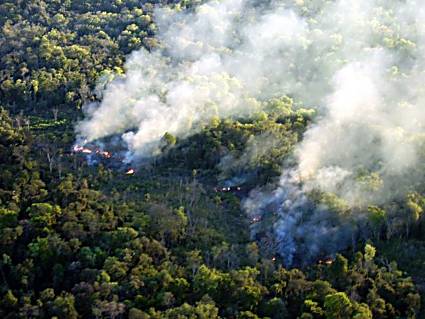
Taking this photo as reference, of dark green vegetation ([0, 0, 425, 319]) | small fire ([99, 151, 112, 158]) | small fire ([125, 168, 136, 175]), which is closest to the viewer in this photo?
dark green vegetation ([0, 0, 425, 319])

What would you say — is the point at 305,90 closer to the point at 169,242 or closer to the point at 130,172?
the point at 130,172

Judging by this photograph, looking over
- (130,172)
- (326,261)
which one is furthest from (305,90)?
(326,261)

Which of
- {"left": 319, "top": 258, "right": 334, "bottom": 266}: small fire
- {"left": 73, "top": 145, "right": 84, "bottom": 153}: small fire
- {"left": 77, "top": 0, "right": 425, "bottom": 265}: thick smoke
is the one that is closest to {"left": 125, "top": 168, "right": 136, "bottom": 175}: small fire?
{"left": 77, "top": 0, "right": 425, "bottom": 265}: thick smoke

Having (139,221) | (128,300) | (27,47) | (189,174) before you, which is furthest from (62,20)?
(128,300)

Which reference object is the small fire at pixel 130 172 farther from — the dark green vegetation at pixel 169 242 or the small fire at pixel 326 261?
the small fire at pixel 326 261

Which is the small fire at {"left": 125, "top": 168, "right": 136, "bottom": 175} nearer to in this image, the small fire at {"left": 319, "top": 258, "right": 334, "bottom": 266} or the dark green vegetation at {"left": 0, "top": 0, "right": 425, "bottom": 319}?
the dark green vegetation at {"left": 0, "top": 0, "right": 425, "bottom": 319}

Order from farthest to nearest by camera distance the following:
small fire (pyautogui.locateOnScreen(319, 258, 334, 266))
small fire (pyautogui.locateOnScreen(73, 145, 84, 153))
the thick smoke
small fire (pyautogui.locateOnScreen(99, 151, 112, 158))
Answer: small fire (pyautogui.locateOnScreen(73, 145, 84, 153)), small fire (pyautogui.locateOnScreen(99, 151, 112, 158)), the thick smoke, small fire (pyautogui.locateOnScreen(319, 258, 334, 266))

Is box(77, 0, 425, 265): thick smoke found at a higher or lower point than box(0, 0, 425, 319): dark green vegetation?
higher
